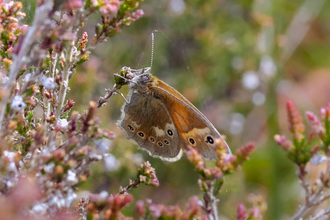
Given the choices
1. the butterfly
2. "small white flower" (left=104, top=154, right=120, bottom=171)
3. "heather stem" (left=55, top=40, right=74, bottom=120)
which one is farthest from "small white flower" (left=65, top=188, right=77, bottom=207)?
"small white flower" (left=104, top=154, right=120, bottom=171)

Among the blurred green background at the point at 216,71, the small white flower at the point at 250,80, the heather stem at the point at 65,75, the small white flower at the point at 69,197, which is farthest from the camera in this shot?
the small white flower at the point at 250,80

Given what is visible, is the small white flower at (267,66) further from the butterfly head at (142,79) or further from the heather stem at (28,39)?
Answer: the heather stem at (28,39)

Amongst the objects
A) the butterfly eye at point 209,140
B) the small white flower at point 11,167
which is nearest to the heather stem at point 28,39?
the small white flower at point 11,167

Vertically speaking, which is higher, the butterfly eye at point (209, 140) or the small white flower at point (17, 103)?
the butterfly eye at point (209, 140)

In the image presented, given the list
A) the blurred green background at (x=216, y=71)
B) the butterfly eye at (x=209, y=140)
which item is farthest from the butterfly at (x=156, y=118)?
the blurred green background at (x=216, y=71)

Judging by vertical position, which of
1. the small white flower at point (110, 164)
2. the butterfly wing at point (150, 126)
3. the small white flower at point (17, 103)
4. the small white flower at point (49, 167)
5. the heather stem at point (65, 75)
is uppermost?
the small white flower at point (110, 164)

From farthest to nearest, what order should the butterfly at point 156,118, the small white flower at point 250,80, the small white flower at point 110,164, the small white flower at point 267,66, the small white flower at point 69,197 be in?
the small white flower at point 250,80, the small white flower at point 267,66, the small white flower at point 110,164, the butterfly at point 156,118, the small white flower at point 69,197

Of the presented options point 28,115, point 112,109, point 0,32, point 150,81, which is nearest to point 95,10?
point 0,32

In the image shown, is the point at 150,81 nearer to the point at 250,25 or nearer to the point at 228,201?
the point at 228,201

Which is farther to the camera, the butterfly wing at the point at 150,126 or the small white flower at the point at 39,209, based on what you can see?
the butterfly wing at the point at 150,126
